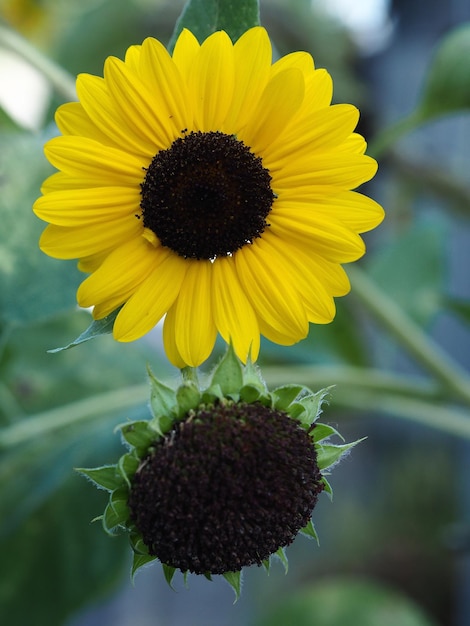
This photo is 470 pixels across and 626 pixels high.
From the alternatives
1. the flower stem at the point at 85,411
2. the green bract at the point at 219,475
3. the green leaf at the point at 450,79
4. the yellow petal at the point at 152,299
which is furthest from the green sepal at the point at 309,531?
the green leaf at the point at 450,79

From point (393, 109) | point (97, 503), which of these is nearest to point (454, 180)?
point (97, 503)

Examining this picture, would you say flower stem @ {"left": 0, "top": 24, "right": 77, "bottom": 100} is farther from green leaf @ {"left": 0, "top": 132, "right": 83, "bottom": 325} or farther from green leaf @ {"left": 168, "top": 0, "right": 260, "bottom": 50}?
green leaf @ {"left": 168, "top": 0, "right": 260, "bottom": 50}

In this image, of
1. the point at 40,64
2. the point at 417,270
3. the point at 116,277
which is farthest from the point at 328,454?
the point at 417,270

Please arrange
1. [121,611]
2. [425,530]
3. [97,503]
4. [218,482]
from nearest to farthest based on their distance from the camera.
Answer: [218,482] → [97,503] → [121,611] → [425,530]

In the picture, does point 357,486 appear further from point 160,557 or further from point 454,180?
point 160,557

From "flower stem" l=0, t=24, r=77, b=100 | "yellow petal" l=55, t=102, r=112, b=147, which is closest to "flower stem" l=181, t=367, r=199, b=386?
"yellow petal" l=55, t=102, r=112, b=147

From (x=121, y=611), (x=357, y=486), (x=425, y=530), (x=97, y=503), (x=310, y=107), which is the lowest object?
(x=425, y=530)

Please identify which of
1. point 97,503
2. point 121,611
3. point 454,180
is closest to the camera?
point 97,503

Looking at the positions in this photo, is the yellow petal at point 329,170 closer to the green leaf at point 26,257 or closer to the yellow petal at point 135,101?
the yellow petal at point 135,101
